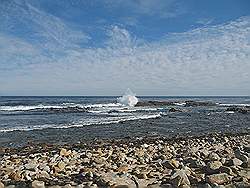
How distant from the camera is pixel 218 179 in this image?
609 centimetres

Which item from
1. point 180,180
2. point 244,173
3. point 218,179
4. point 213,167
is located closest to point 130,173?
point 180,180

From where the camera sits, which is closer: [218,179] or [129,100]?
Answer: [218,179]

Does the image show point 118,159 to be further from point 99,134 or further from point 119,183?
point 99,134

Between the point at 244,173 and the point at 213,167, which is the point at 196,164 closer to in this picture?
the point at 213,167

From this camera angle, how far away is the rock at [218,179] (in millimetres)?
6020

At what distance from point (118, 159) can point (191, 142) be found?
5.57m

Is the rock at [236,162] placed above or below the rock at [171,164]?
above

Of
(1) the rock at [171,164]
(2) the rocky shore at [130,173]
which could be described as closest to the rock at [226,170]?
(2) the rocky shore at [130,173]

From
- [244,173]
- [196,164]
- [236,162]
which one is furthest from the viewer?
[196,164]

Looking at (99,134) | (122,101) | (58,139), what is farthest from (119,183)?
(122,101)

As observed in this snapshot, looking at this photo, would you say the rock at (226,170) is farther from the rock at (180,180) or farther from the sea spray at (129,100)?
the sea spray at (129,100)

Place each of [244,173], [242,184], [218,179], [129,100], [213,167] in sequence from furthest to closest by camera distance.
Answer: [129,100], [213,167], [244,173], [218,179], [242,184]

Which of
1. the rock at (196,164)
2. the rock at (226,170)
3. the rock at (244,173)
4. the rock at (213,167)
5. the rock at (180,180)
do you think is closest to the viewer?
the rock at (180,180)

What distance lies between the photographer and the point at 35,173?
24.3 ft
